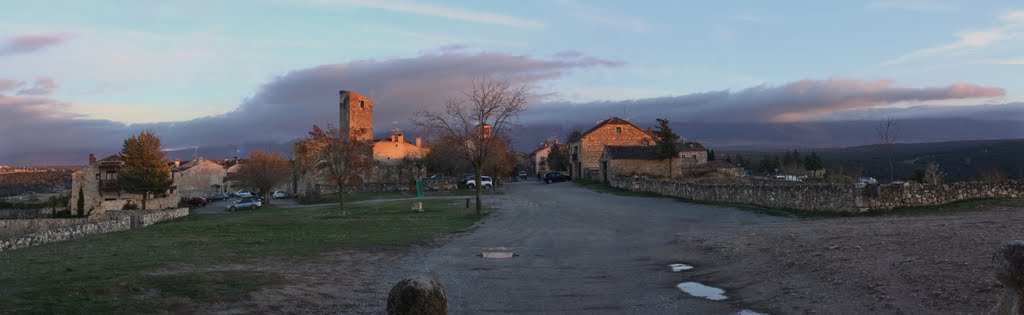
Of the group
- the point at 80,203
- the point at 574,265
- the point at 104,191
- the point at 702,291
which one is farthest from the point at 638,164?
the point at 104,191

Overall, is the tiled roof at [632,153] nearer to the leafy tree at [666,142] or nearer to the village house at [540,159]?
the leafy tree at [666,142]

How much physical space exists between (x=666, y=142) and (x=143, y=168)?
178ft

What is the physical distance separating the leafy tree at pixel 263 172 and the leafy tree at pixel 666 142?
3758 cm

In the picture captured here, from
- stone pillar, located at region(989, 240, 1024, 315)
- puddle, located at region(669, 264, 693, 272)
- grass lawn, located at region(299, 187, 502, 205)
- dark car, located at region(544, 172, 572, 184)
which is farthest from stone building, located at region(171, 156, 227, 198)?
stone pillar, located at region(989, 240, 1024, 315)

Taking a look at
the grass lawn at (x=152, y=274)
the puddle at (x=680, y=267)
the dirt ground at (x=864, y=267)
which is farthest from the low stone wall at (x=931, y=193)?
the grass lawn at (x=152, y=274)

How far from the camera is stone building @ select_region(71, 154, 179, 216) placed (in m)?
67.4

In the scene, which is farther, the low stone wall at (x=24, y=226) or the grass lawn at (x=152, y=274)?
the low stone wall at (x=24, y=226)

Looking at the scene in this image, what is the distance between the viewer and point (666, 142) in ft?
193

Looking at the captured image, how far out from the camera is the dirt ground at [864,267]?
27.9 ft

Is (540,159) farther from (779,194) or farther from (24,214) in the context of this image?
(779,194)

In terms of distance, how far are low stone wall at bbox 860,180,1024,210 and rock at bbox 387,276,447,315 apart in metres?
22.4

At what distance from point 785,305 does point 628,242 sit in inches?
376

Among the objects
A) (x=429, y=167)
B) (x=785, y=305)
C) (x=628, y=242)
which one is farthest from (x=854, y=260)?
(x=429, y=167)

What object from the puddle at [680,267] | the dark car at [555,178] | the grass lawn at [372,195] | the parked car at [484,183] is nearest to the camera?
the puddle at [680,267]
